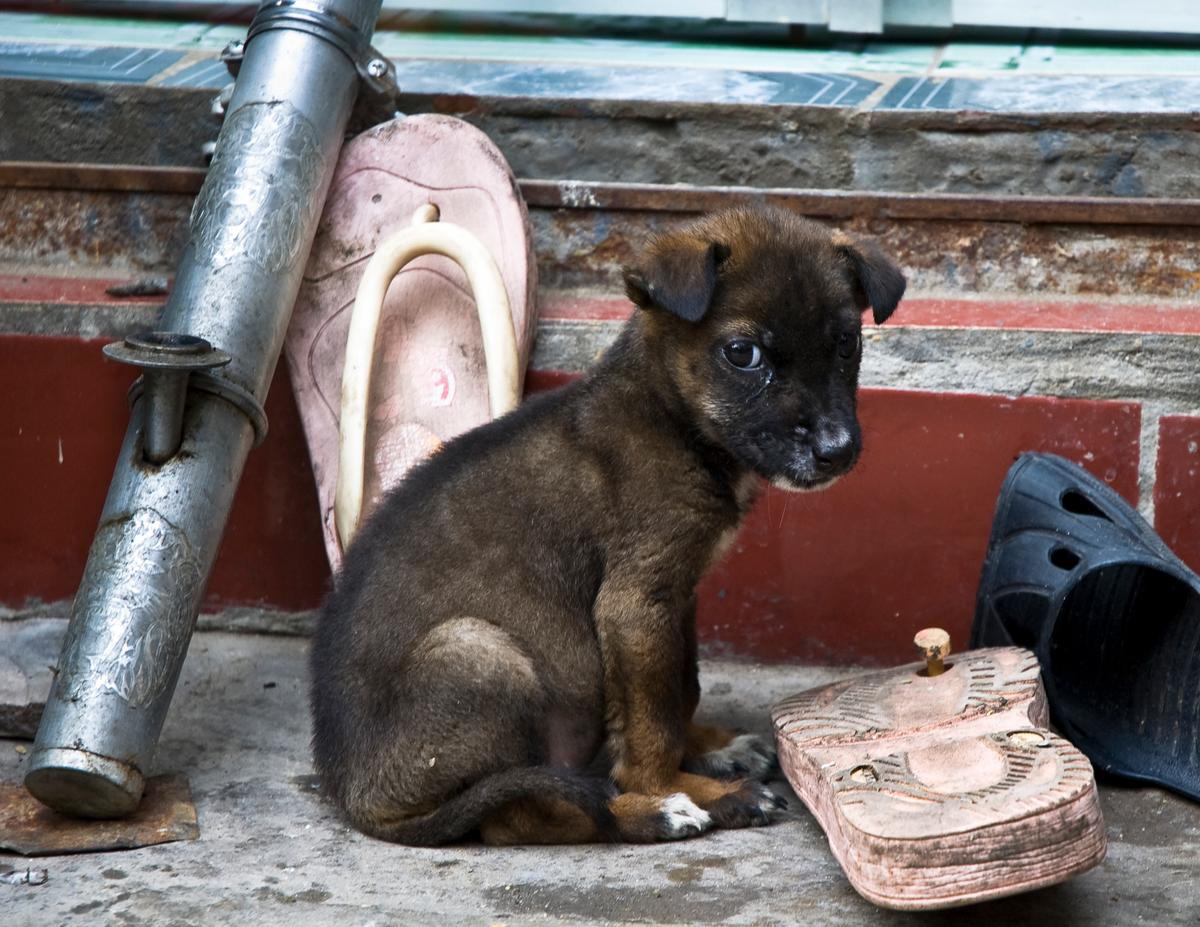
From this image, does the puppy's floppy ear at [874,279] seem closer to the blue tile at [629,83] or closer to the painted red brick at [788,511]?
the painted red brick at [788,511]

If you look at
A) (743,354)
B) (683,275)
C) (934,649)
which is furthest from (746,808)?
Answer: (683,275)

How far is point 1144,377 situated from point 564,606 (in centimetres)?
184

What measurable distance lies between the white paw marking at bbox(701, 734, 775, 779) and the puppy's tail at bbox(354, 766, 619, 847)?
0.46m

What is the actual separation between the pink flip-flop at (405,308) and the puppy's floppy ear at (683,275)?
0.82 m

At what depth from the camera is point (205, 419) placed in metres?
4.11

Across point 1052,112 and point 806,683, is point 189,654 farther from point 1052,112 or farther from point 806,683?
point 1052,112

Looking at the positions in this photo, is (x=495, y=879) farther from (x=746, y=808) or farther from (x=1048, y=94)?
(x=1048, y=94)

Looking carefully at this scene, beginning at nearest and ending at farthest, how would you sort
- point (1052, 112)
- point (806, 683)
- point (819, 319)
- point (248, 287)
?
point (819, 319), point (248, 287), point (806, 683), point (1052, 112)

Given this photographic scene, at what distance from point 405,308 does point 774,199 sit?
3.76 ft

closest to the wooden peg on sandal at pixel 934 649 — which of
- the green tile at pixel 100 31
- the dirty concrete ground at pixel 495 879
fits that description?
the dirty concrete ground at pixel 495 879

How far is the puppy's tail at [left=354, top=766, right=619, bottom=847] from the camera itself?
3.56 metres

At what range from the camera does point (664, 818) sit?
12.2 ft

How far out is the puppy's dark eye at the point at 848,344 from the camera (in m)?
3.72

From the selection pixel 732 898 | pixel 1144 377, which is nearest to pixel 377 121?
pixel 1144 377
